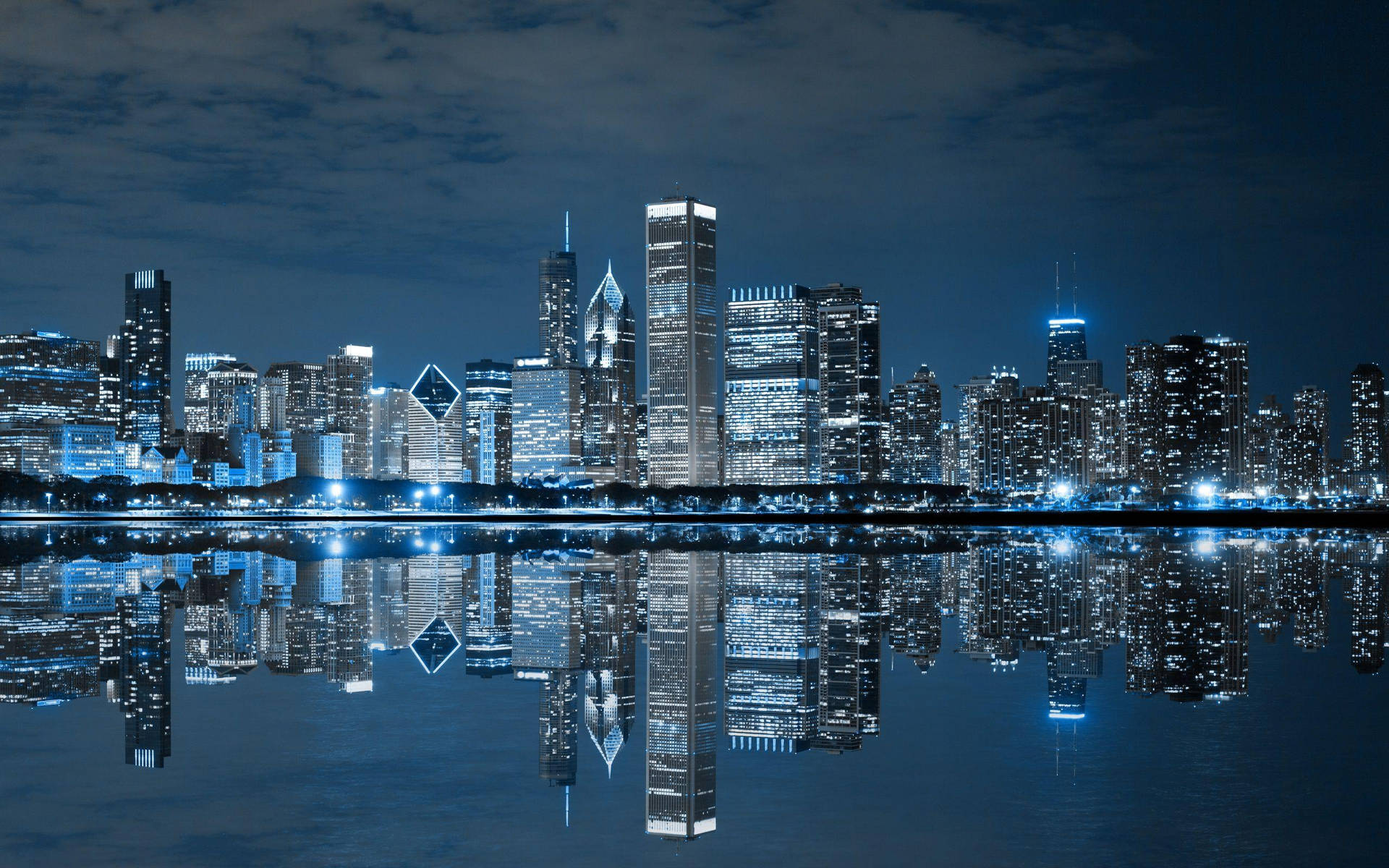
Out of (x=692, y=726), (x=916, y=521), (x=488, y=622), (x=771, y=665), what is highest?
(x=916, y=521)

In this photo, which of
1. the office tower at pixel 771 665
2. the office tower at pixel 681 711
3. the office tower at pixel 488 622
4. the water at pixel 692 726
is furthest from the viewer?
the office tower at pixel 488 622

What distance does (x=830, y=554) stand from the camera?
72.3 metres

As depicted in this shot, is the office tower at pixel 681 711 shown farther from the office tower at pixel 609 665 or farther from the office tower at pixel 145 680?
the office tower at pixel 145 680

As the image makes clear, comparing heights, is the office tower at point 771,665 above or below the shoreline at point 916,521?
below

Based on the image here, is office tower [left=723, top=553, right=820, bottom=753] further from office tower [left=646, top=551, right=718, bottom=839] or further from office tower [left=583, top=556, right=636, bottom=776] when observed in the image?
office tower [left=583, top=556, right=636, bottom=776]

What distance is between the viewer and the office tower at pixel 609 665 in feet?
63.5

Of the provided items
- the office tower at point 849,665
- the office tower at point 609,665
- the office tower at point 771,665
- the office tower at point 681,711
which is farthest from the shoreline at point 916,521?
the office tower at point 681,711

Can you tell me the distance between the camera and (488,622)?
34156mm

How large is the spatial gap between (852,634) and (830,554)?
4119cm

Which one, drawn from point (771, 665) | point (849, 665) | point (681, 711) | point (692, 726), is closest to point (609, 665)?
point (771, 665)

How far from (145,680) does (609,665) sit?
8.21 m

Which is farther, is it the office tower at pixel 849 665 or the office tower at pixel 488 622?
the office tower at pixel 488 622

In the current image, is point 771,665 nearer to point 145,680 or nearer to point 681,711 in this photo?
point 681,711

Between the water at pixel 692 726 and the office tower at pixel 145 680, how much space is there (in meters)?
0.10
